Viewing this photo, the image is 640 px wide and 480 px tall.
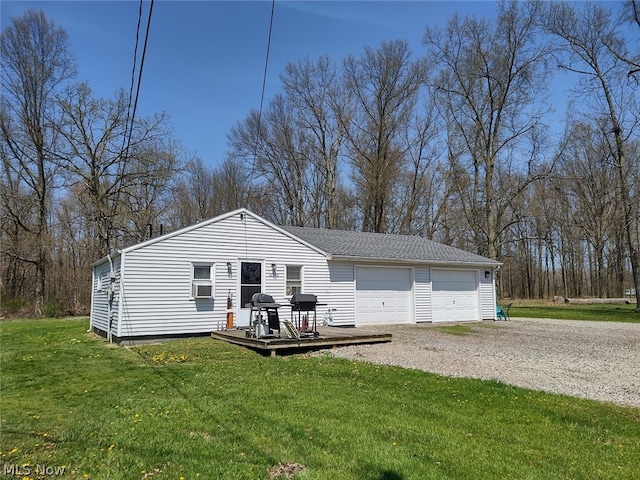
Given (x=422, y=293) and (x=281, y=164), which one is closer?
(x=422, y=293)

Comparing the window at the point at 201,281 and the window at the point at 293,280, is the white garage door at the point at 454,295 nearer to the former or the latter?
the window at the point at 293,280

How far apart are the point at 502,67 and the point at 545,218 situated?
17.7 metres

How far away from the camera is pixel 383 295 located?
16.9 m

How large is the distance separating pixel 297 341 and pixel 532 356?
17.9 ft

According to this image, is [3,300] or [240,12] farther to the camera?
[3,300]

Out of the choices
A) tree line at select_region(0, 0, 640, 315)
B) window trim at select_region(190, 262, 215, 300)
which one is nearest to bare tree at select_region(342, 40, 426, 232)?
tree line at select_region(0, 0, 640, 315)

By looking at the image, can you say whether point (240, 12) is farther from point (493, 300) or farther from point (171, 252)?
point (493, 300)

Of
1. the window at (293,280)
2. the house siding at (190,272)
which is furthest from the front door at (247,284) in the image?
the window at (293,280)

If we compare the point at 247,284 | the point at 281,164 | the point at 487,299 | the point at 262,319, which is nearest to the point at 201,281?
the point at 247,284

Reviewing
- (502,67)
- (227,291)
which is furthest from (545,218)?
(227,291)

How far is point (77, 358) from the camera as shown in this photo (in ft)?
31.6

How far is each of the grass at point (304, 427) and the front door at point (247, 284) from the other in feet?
18.5

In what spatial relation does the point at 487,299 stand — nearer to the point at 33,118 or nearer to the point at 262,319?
the point at 262,319

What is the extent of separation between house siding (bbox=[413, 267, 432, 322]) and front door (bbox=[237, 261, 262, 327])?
22.3ft
